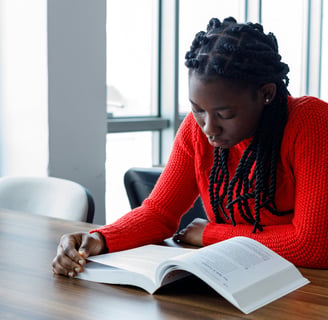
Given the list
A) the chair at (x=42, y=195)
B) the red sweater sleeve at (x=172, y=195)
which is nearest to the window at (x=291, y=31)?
the chair at (x=42, y=195)

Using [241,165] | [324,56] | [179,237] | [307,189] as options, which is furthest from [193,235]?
[324,56]

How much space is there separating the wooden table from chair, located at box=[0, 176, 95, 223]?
2.33 feet

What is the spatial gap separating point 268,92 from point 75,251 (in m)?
0.55

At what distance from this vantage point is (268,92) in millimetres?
1282

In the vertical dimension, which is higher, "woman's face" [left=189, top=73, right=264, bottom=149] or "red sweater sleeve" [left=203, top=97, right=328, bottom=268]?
"woman's face" [left=189, top=73, right=264, bottom=149]

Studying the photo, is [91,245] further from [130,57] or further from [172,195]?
[130,57]

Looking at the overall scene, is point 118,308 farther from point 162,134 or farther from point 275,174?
point 162,134

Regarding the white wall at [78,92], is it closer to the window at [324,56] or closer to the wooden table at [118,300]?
the wooden table at [118,300]

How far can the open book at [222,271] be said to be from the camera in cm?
101

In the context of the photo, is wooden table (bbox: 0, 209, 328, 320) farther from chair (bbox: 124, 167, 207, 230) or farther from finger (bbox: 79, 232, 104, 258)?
chair (bbox: 124, 167, 207, 230)

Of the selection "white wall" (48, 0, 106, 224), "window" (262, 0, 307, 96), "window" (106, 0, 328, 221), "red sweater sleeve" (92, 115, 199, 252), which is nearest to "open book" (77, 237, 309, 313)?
"red sweater sleeve" (92, 115, 199, 252)

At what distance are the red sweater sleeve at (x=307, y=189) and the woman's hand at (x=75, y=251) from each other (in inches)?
14.9

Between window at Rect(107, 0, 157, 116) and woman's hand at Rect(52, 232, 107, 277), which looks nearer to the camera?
woman's hand at Rect(52, 232, 107, 277)

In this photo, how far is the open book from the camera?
1011 millimetres
